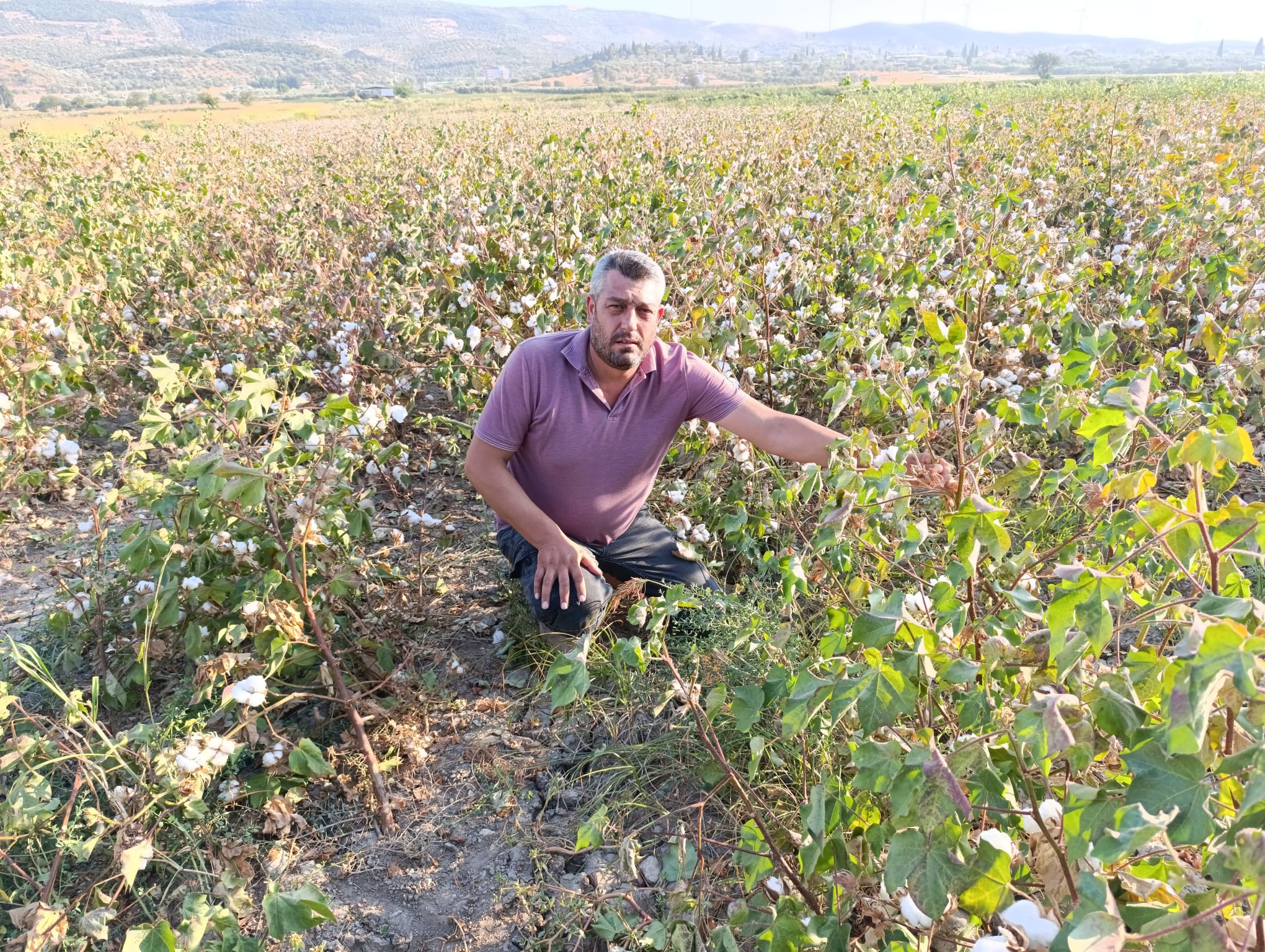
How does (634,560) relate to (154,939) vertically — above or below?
below

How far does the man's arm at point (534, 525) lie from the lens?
2492 millimetres

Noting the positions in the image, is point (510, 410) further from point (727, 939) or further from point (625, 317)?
point (727, 939)

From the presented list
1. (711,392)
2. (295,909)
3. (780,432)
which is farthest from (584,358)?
(295,909)

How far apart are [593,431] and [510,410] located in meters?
0.28

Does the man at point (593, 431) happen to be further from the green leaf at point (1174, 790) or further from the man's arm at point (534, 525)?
the green leaf at point (1174, 790)

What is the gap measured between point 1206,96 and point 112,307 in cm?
1694

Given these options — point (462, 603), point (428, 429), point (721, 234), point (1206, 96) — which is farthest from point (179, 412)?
point (1206, 96)

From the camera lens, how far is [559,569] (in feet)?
8.19

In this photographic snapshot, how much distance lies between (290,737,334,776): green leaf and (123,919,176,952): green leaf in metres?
0.59

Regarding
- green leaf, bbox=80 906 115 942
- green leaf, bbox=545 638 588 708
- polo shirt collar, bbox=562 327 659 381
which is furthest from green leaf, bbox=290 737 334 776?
polo shirt collar, bbox=562 327 659 381

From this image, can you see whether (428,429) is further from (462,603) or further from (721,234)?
(721,234)

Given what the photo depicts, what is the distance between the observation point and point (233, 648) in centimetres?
222

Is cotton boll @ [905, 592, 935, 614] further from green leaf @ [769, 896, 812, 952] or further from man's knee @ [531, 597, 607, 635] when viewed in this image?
man's knee @ [531, 597, 607, 635]

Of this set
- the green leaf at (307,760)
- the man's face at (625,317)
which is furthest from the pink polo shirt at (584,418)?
the green leaf at (307,760)
